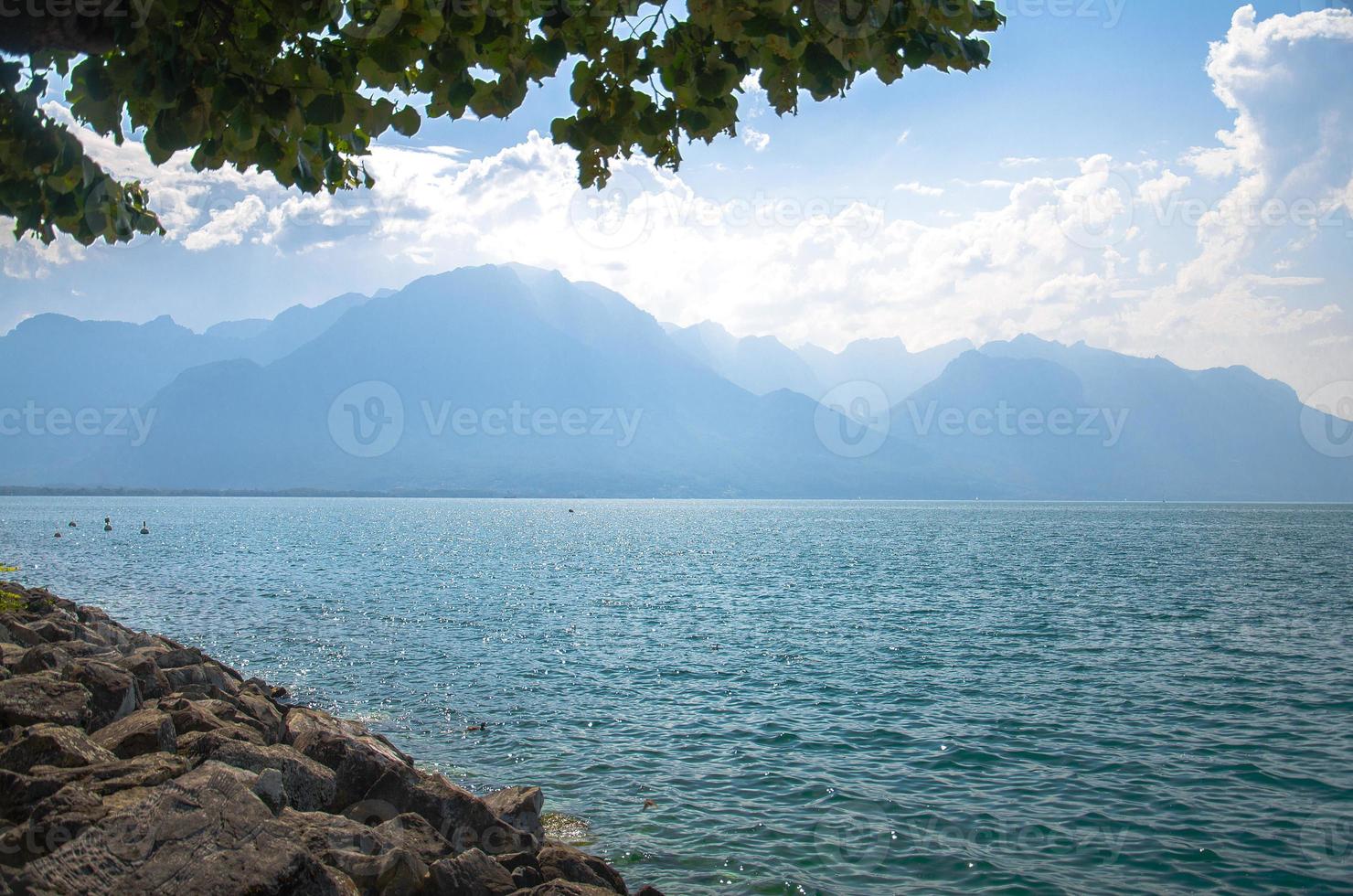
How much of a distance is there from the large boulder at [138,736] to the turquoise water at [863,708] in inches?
281

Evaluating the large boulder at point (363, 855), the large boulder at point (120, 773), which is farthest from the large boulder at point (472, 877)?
the large boulder at point (120, 773)

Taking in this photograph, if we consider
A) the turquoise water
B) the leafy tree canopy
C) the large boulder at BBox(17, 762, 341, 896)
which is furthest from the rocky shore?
the leafy tree canopy

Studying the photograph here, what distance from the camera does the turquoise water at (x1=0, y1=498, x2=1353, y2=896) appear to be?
1461 cm

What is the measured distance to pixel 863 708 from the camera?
24.7 metres

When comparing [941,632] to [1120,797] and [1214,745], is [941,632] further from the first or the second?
[1120,797]

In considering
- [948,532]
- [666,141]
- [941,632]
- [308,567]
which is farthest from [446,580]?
[948,532]

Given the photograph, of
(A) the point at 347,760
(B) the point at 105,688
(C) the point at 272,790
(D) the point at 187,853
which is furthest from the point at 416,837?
(B) the point at 105,688

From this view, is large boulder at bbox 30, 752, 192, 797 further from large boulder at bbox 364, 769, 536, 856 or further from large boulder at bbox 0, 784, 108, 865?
large boulder at bbox 364, 769, 536, 856

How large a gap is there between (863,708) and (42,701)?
1949 cm

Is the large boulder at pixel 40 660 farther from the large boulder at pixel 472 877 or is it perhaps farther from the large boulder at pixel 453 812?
the large boulder at pixel 472 877

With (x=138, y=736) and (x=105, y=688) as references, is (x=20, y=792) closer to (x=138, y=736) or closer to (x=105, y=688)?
(x=138, y=736)

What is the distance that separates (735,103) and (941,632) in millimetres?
36315

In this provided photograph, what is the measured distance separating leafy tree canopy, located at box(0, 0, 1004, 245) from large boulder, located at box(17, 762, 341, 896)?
19.0ft

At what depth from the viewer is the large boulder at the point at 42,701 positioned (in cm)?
1132
